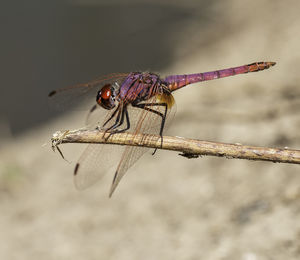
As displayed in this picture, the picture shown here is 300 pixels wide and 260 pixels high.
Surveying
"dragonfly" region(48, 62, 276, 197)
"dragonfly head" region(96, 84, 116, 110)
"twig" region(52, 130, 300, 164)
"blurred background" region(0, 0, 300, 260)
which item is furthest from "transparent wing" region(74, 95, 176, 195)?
"blurred background" region(0, 0, 300, 260)

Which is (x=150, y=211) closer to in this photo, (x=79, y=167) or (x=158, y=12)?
(x=79, y=167)

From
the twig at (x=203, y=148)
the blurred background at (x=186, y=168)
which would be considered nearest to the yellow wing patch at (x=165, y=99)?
the twig at (x=203, y=148)

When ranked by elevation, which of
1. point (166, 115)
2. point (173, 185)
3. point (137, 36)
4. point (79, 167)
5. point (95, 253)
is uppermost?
point (137, 36)

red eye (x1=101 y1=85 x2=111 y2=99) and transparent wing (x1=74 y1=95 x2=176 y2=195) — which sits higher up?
red eye (x1=101 y1=85 x2=111 y2=99)

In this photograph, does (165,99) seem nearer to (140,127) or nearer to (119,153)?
(140,127)

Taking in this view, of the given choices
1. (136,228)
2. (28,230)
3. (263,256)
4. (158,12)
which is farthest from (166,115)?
(158,12)

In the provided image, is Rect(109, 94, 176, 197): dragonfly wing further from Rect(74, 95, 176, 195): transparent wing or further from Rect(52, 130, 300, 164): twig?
Rect(52, 130, 300, 164): twig
